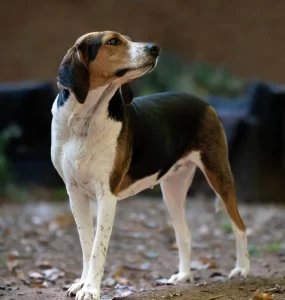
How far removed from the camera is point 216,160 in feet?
19.3

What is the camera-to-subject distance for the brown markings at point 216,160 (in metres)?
5.87

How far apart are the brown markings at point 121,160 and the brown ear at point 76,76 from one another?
17.4 inches

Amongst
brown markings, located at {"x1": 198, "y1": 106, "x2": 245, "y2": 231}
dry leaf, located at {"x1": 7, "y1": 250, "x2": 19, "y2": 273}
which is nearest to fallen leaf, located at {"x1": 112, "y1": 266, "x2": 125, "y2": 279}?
dry leaf, located at {"x1": 7, "y1": 250, "x2": 19, "y2": 273}

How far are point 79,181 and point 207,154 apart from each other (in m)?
1.34

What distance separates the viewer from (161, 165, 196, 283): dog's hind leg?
6.09 metres

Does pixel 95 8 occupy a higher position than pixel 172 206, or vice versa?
pixel 95 8

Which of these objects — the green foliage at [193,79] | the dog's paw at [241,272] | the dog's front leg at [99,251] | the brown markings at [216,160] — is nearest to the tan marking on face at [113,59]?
the dog's front leg at [99,251]

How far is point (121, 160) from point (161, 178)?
0.72 m

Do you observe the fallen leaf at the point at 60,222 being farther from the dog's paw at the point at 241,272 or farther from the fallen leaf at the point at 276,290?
the fallen leaf at the point at 276,290

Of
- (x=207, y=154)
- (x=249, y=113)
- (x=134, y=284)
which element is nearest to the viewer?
(x=207, y=154)

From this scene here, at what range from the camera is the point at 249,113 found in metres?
11.3

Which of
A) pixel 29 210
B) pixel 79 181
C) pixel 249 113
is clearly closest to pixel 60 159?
pixel 79 181

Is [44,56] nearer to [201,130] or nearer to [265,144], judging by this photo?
[265,144]

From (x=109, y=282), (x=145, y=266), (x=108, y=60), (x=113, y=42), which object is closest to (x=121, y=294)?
(x=109, y=282)
